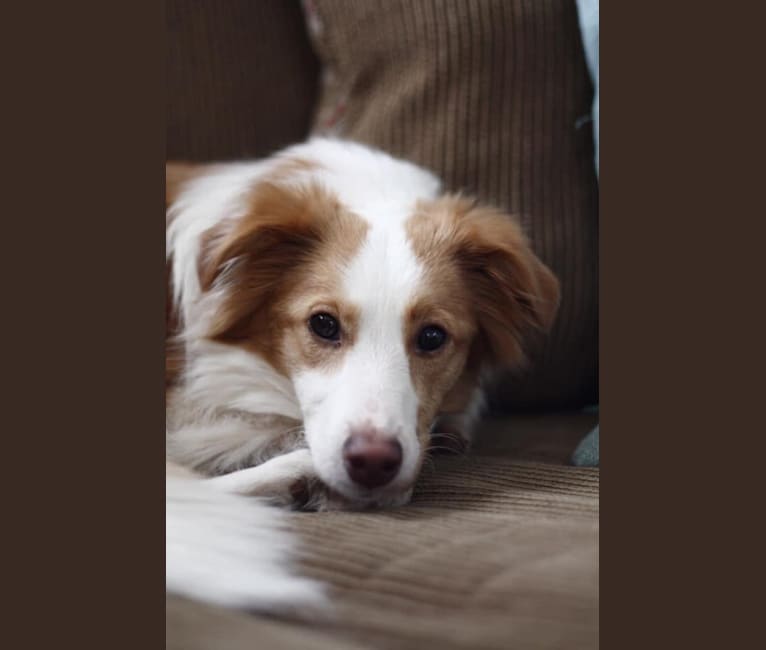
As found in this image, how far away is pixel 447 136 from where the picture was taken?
149 centimetres

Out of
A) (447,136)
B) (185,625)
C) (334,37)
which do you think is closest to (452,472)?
(185,625)

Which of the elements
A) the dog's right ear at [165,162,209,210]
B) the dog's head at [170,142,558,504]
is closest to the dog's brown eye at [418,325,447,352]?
the dog's head at [170,142,558,504]

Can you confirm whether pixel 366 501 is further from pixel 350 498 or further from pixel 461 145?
pixel 461 145

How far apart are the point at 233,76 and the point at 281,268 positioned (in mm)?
634

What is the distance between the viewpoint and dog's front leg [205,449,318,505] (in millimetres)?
1027

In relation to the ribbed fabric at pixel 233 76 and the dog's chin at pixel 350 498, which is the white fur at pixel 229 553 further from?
the ribbed fabric at pixel 233 76

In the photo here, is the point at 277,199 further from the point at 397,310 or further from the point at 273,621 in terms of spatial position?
the point at 273,621

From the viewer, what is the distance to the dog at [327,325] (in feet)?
3.32

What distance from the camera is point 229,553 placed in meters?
0.82

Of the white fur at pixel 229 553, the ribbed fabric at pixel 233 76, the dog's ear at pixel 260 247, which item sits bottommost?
the white fur at pixel 229 553

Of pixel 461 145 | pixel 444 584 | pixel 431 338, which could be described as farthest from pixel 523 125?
pixel 444 584

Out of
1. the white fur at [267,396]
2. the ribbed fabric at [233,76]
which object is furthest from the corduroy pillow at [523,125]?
the ribbed fabric at [233,76]

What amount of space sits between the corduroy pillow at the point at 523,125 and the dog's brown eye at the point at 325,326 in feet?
1.53

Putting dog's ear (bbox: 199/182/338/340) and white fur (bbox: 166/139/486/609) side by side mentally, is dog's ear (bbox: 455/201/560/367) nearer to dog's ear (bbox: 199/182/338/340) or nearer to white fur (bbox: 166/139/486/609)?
white fur (bbox: 166/139/486/609)
